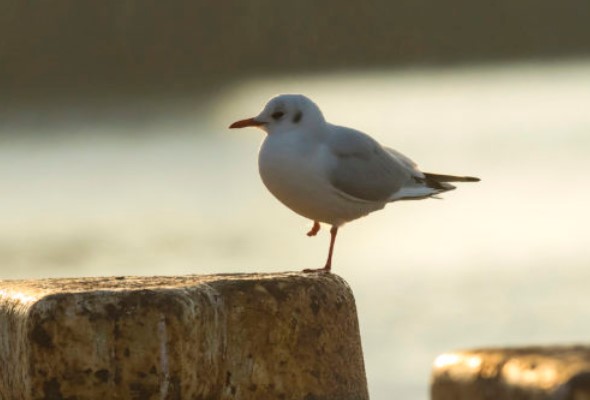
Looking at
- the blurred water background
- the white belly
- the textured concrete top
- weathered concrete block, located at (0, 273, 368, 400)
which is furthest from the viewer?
the blurred water background

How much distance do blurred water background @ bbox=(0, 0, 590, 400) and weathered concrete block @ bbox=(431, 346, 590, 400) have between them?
6913 millimetres

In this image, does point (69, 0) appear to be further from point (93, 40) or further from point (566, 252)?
point (566, 252)

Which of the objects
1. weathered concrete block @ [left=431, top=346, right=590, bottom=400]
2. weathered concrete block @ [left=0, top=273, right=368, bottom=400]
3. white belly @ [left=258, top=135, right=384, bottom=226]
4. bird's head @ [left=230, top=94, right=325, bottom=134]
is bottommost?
weathered concrete block @ [left=431, top=346, right=590, bottom=400]

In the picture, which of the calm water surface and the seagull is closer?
the seagull

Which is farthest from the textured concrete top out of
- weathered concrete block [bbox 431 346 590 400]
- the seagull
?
weathered concrete block [bbox 431 346 590 400]

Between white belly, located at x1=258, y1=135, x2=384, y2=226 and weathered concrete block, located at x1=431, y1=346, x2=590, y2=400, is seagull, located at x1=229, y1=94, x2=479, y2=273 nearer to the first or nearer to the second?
white belly, located at x1=258, y1=135, x2=384, y2=226

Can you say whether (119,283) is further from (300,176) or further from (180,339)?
(300,176)

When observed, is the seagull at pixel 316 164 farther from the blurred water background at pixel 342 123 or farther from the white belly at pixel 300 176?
the blurred water background at pixel 342 123

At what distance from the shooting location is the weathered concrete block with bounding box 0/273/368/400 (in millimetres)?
4535

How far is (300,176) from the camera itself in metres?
6.38

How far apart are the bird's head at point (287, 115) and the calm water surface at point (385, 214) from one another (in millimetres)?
3757

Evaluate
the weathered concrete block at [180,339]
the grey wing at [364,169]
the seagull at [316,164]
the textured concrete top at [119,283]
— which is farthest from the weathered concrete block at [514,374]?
the grey wing at [364,169]

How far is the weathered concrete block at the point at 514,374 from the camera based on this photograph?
2.96m

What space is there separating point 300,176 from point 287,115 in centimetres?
28
